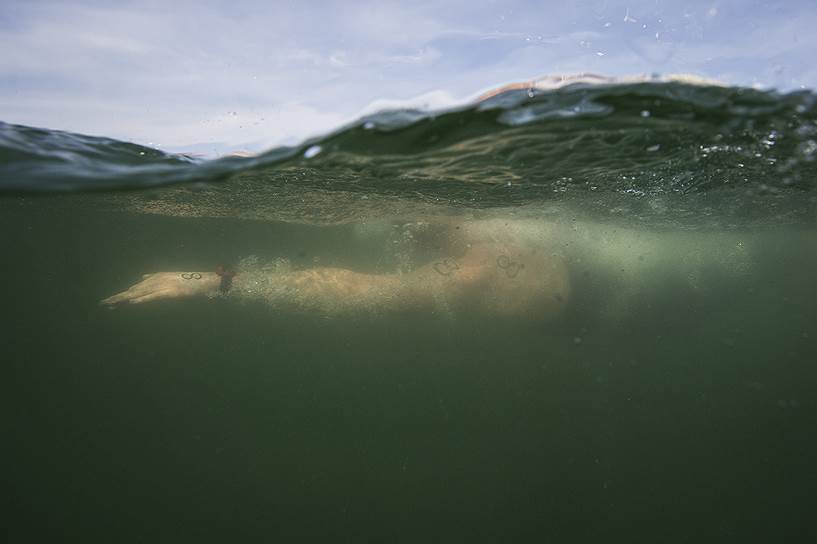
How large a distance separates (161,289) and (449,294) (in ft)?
23.7

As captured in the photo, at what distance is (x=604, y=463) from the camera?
87.6 feet

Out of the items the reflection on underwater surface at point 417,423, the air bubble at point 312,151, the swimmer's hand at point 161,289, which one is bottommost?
the reflection on underwater surface at point 417,423

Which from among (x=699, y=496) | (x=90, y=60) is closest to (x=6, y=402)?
(x=90, y=60)

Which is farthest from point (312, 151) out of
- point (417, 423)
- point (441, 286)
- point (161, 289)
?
point (417, 423)

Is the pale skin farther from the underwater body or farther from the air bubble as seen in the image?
the air bubble

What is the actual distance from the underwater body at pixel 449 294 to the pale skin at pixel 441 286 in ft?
0.28

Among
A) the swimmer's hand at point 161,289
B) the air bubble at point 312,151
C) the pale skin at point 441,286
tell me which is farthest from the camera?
the pale skin at point 441,286

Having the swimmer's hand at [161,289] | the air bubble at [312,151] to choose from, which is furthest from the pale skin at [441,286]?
the air bubble at [312,151]

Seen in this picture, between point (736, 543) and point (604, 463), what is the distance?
13404 millimetres

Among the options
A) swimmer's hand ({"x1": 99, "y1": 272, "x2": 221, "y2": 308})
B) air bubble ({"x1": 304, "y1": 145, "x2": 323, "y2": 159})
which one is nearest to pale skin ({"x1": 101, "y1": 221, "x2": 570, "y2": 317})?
swimmer's hand ({"x1": 99, "y1": 272, "x2": 221, "y2": 308})

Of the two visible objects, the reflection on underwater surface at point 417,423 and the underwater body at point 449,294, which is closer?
the underwater body at point 449,294

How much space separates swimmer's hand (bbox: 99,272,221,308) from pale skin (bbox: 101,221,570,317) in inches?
3.1

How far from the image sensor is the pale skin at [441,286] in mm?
11273

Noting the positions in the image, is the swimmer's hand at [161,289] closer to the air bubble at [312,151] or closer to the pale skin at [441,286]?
the pale skin at [441,286]
